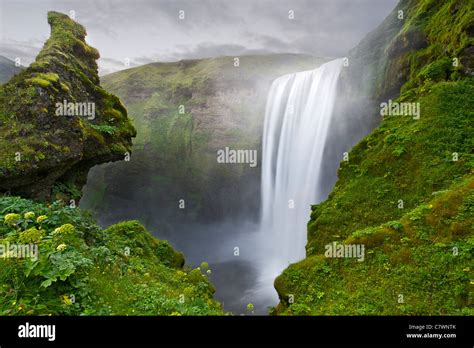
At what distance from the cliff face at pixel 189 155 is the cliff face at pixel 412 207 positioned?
32.1 m

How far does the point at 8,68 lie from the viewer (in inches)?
1101

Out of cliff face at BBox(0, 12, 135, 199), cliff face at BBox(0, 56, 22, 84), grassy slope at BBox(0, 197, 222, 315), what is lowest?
grassy slope at BBox(0, 197, 222, 315)

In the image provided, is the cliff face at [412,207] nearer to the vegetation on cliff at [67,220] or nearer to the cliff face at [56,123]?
the vegetation on cliff at [67,220]

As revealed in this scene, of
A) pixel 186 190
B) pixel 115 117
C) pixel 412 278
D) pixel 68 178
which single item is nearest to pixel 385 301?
pixel 412 278

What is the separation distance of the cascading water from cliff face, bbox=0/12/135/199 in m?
16.7

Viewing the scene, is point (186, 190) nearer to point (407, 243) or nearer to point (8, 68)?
point (8, 68)

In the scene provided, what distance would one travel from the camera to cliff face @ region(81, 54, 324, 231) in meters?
47.5

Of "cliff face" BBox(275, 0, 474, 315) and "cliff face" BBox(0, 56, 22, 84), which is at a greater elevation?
"cliff face" BBox(0, 56, 22, 84)

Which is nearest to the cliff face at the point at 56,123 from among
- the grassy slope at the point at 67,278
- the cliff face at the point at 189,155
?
the grassy slope at the point at 67,278

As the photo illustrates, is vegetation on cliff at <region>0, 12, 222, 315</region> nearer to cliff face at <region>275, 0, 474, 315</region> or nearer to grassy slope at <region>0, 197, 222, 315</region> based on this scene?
grassy slope at <region>0, 197, 222, 315</region>

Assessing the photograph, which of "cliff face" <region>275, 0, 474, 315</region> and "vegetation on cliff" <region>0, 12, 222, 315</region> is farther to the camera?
"cliff face" <region>275, 0, 474, 315</region>

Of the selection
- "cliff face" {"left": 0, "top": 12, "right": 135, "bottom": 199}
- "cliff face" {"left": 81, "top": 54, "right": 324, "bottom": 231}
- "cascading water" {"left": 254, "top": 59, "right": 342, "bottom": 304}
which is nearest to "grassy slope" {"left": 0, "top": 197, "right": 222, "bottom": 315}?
"cliff face" {"left": 0, "top": 12, "right": 135, "bottom": 199}

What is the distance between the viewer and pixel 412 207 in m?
9.97

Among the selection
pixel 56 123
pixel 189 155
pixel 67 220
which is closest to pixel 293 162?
pixel 56 123
